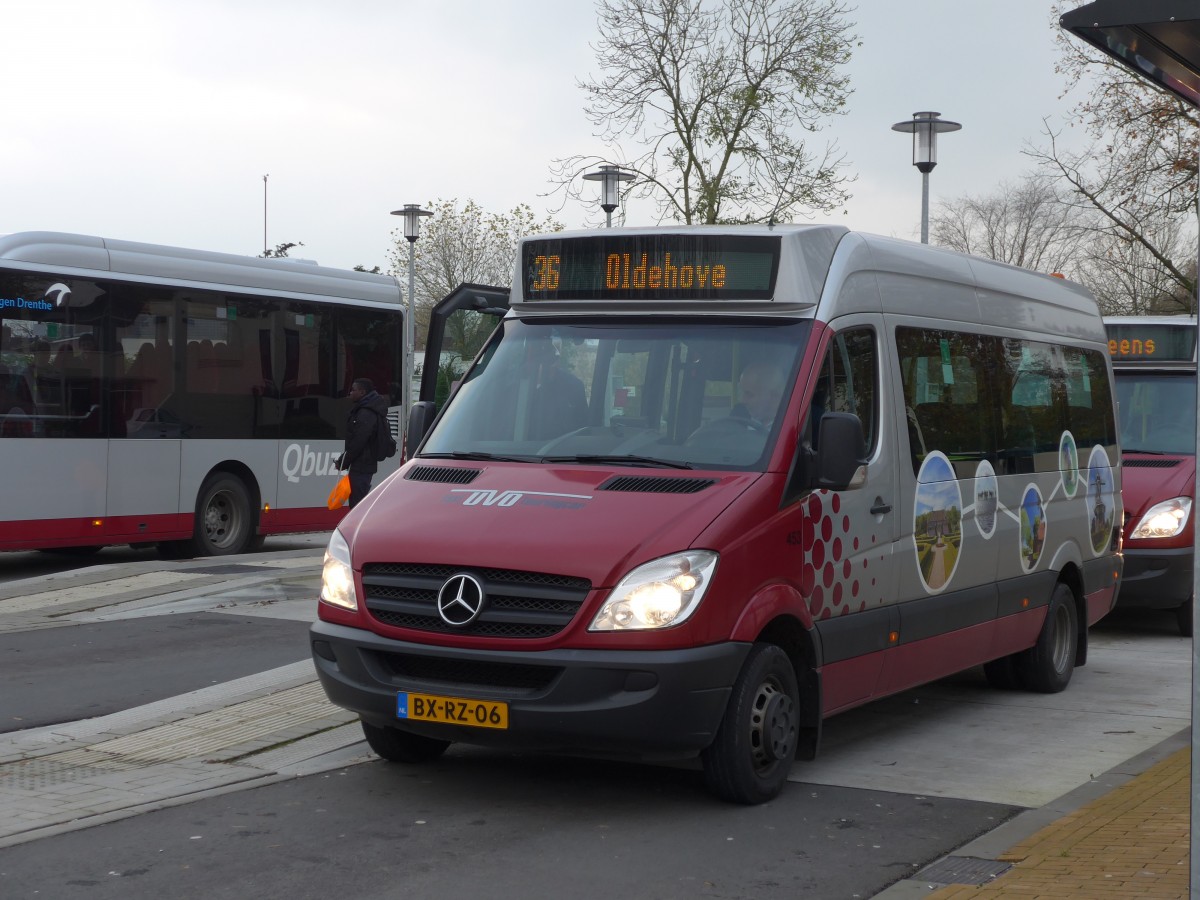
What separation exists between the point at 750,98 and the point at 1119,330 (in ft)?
55.7

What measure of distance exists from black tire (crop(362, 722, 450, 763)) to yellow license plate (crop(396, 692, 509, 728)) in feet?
2.37


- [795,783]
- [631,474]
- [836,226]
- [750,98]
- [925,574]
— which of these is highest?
[750,98]

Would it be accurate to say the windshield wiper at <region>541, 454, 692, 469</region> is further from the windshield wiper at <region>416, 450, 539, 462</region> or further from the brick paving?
the brick paving

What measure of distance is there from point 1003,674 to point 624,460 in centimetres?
411

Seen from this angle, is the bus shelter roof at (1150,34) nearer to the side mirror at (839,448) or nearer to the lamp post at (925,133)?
the side mirror at (839,448)

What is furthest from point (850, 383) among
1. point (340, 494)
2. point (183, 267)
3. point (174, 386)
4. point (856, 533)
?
point (340, 494)

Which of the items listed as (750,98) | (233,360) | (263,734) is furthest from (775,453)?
(750,98)

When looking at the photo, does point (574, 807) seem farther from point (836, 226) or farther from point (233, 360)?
point (233, 360)

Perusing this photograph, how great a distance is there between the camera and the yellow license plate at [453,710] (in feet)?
20.7

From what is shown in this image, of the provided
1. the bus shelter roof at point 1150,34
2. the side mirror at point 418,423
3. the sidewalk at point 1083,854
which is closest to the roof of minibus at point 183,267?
the side mirror at point 418,423

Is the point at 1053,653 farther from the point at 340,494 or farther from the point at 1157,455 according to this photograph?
the point at 340,494

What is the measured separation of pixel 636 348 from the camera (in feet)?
24.4

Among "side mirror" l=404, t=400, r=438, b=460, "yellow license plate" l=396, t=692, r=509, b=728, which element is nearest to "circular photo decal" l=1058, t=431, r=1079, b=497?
"side mirror" l=404, t=400, r=438, b=460

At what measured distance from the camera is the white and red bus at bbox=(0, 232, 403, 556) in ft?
49.2
